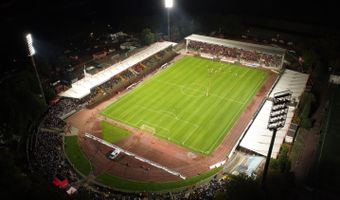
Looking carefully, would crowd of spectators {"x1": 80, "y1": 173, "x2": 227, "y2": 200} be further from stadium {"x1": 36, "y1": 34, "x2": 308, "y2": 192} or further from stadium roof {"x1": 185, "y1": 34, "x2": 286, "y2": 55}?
stadium roof {"x1": 185, "y1": 34, "x2": 286, "y2": 55}

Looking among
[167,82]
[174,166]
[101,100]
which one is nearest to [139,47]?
[167,82]

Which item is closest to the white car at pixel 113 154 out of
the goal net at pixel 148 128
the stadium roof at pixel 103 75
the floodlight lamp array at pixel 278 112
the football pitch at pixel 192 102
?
the goal net at pixel 148 128

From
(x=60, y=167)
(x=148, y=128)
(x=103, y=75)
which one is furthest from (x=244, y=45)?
(x=60, y=167)

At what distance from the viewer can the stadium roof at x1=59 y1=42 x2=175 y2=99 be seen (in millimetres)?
52094

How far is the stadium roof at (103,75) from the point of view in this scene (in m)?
52.1

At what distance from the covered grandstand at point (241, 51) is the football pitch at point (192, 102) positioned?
3.51 meters

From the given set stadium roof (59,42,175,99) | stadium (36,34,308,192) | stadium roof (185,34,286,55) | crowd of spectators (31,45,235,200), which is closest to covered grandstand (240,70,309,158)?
stadium (36,34,308,192)

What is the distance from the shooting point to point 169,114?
48.8m

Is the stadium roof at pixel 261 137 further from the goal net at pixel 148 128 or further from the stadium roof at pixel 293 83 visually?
the goal net at pixel 148 128

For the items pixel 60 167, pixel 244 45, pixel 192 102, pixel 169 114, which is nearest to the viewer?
pixel 60 167

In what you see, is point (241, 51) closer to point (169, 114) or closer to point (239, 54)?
point (239, 54)

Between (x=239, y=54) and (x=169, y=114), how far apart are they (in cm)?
2788

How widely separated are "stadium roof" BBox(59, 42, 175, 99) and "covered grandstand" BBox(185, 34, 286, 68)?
27.7 ft

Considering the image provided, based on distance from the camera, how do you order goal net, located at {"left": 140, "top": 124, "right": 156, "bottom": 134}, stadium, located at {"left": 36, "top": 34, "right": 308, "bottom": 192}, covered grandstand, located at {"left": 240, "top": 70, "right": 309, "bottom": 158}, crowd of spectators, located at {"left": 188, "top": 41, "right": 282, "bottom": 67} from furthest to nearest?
crowd of spectators, located at {"left": 188, "top": 41, "right": 282, "bottom": 67}, goal net, located at {"left": 140, "top": 124, "right": 156, "bottom": 134}, covered grandstand, located at {"left": 240, "top": 70, "right": 309, "bottom": 158}, stadium, located at {"left": 36, "top": 34, "right": 308, "bottom": 192}
